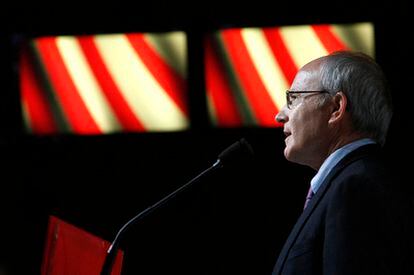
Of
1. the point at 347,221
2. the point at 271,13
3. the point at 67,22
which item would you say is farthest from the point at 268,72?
the point at 347,221

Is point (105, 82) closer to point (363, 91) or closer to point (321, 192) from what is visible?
point (363, 91)

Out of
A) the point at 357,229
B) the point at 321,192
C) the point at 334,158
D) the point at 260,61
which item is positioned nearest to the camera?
the point at 357,229

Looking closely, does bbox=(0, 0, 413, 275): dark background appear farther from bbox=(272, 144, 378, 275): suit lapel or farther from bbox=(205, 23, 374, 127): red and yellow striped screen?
bbox=(272, 144, 378, 275): suit lapel

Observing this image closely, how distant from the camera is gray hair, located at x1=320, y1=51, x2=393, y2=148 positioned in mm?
2174

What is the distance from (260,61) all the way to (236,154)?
86.9 inches

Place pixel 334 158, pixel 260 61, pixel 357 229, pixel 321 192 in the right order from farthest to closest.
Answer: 1. pixel 260 61
2. pixel 334 158
3. pixel 321 192
4. pixel 357 229

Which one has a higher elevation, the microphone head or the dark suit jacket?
the microphone head

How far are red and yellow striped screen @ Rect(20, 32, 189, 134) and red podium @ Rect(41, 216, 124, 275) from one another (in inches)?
90.3

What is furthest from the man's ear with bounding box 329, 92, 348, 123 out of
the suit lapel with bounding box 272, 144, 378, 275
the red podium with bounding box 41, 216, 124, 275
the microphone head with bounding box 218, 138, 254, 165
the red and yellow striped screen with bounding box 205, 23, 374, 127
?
the red and yellow striped screen with bounding box 205, 23, 374, 127

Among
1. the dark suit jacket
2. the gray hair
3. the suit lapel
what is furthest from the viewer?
the gray hair

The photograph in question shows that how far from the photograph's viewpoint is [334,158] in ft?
7.08

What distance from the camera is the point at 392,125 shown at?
4305 mm

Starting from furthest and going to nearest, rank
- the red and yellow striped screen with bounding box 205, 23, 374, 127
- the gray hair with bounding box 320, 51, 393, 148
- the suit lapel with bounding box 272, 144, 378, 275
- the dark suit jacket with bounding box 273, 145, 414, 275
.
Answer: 1. the red and yellow striped screen with bounding box 205, 23, 374, 127
2. the gray hair with bounding box 320, 51, 393, 148
3. the suit lapel with bounding box 272, 144, 378, 275
4. the dark suit jacket with bounding box 273, 145, 414, 275

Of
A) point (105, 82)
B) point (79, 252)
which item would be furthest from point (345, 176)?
point (105, 82)
